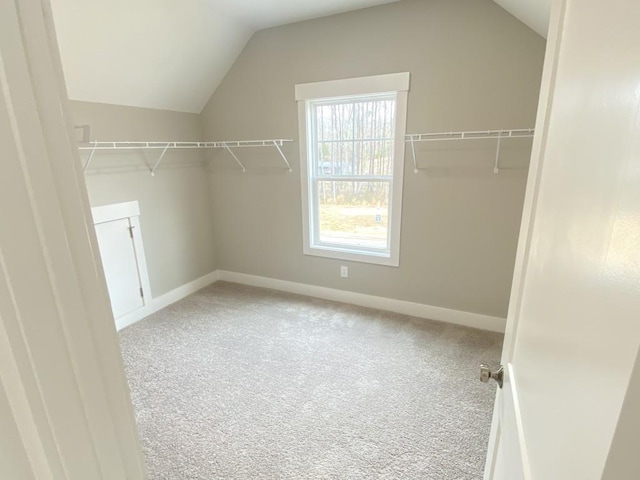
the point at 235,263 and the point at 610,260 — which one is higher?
the point at 610,260

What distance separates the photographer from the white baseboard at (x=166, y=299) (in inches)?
114

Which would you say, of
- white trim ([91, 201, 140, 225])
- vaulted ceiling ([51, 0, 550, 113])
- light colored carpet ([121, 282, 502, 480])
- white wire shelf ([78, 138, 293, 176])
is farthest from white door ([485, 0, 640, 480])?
white trim ([91, 201, 140, 225])

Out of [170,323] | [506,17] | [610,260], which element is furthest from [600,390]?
[170,323]

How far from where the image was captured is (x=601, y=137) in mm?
448

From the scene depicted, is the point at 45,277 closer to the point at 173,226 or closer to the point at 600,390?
the point at 600,390

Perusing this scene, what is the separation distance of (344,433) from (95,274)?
1715mm

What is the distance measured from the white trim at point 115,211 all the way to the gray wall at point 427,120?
1.02 m

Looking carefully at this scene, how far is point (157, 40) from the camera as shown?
2396mm

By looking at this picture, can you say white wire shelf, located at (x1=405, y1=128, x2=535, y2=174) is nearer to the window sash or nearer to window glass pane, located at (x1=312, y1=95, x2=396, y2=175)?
window glass pane, located at (x1=312, y1=95, x2=396, y2=175)

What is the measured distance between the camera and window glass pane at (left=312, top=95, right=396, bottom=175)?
274 centimetres

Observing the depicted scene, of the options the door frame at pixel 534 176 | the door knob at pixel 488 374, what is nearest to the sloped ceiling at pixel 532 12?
the door frame at pixel 534 176

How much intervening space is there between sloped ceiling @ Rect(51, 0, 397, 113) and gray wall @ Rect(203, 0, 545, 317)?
181mm

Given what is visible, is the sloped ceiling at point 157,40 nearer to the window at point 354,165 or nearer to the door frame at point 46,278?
the window at point 354,165

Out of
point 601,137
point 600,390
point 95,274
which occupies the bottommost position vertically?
point 600,390
